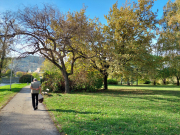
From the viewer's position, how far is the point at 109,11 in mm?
20062

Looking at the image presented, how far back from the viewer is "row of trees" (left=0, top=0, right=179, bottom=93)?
45.7 ft

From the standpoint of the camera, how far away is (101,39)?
16.4 meters

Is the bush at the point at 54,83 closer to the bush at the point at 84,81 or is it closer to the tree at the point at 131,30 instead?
the bush at the point at 84,81

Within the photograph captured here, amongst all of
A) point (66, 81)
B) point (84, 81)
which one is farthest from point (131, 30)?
point (66, 81)

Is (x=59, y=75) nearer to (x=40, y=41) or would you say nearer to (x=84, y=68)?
(x=84, y=68)

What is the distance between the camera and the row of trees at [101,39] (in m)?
13.9

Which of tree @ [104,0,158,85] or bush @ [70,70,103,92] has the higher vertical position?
tree @ [104,0,158,85]

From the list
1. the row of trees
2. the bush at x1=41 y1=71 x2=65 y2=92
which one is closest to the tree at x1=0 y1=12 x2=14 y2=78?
the row of trees

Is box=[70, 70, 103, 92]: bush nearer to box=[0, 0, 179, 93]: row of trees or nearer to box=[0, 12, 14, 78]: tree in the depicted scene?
box=[0, 0, 179, 93]: row of trees

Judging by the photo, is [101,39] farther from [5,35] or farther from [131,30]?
[5,35]

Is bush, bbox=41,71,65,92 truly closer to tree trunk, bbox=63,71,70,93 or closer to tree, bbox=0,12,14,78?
tree trunk, bbox=63,71,70,93

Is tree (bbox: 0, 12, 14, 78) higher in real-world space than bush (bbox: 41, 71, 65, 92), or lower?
higher

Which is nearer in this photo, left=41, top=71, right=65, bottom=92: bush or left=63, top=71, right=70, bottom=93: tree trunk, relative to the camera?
left=63, top=71, right=70, bottom=93: tree trunk

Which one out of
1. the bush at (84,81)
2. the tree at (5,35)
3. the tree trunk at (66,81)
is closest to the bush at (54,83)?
the tree trunk at (66,81)
